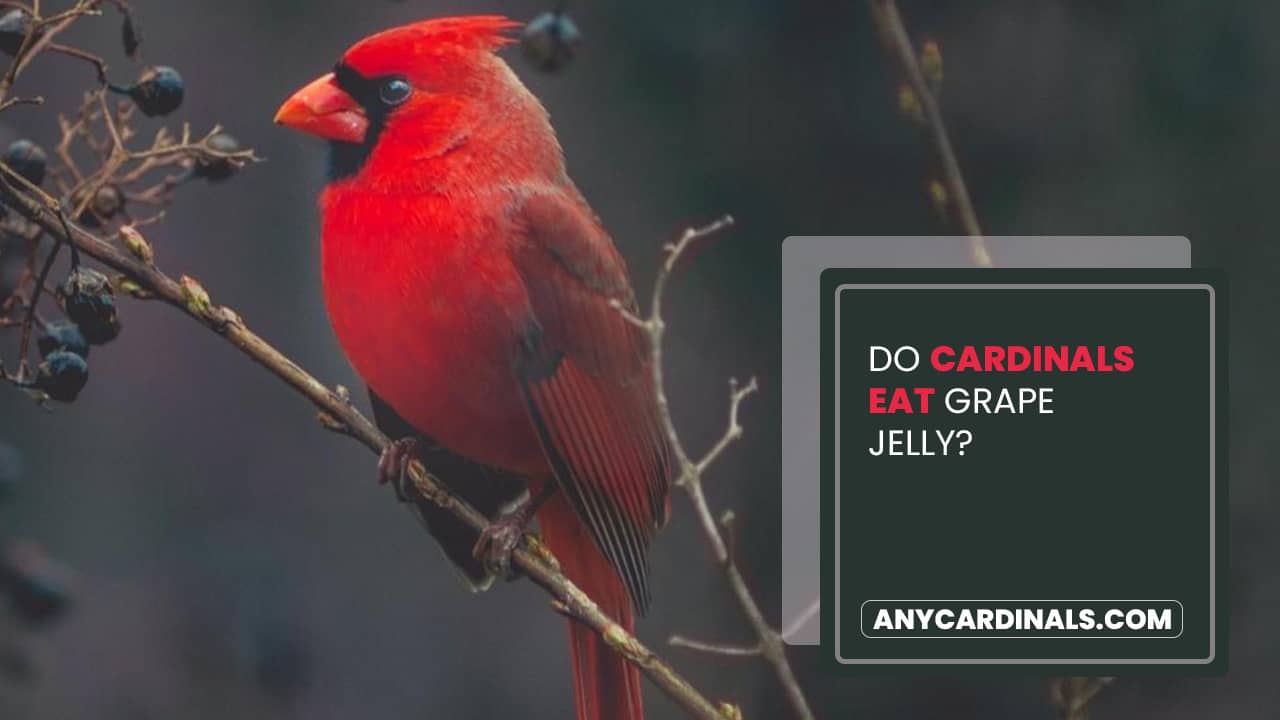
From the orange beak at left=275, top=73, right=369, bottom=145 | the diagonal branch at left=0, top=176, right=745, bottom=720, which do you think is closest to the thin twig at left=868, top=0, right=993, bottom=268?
the diagonal branch at left=0, top=176, right=745, bottom=720

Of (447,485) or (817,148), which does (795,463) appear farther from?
(817,148)

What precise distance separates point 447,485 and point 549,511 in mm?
98

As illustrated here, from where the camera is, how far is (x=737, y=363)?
2.41 metres

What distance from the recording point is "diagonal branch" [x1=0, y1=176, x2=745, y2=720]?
1341mm

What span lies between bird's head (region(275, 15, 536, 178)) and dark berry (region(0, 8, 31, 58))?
0.76ft

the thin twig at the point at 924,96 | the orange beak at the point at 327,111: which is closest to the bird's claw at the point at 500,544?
the orange beak at the point at 327,111

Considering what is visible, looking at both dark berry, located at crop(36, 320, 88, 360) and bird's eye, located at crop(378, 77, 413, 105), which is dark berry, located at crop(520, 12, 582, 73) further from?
dark berry, located at crop(36, 320, 88, 360)

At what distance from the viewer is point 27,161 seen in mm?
1439

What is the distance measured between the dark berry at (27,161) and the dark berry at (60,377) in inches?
5.2

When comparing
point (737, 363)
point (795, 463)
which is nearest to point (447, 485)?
point (795, 463)

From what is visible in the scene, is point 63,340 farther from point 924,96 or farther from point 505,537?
point 924,96

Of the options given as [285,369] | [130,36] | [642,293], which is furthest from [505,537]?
[642,293]

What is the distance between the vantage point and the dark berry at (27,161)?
1.44m

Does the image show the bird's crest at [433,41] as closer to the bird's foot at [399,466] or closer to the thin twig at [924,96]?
the bird's foot at [399,466]
